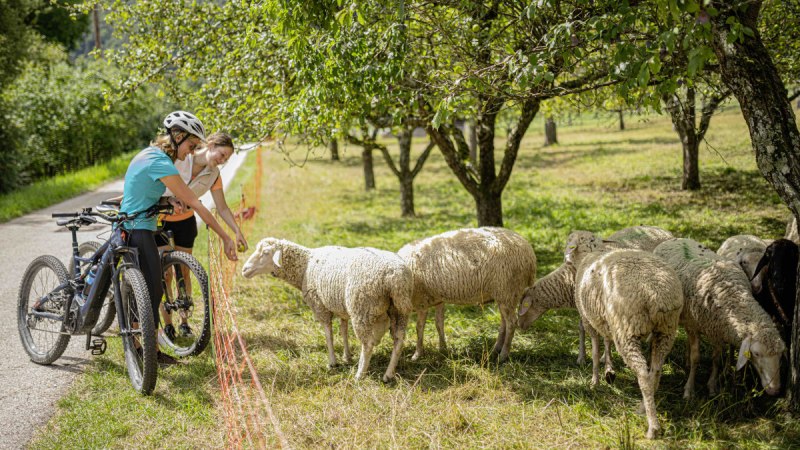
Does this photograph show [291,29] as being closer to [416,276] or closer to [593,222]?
[416,276]

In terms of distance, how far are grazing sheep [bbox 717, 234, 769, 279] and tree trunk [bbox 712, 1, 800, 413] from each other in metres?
1.15

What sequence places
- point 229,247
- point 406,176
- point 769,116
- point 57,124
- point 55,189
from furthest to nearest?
point 57,124
point 55,189
point 406,176
point 229,247
point 769,116

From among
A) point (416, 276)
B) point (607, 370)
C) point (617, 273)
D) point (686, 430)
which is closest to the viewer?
point (686, 430)

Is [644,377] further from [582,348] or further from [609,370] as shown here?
[582,348]

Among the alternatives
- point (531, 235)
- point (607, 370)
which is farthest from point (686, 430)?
point (531, 235)

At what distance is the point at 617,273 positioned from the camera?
4.78 meters

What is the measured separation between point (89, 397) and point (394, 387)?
2475 mm

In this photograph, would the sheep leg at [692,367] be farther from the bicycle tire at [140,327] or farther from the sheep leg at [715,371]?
the bicycle tire at [140,327]

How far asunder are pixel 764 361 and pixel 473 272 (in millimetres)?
2401

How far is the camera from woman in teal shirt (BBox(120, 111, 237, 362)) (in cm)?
512

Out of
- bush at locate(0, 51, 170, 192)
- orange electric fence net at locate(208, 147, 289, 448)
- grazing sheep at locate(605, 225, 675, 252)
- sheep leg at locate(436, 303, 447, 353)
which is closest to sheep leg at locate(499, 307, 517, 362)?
sheep leg at locate(436, 303, 447, 353)

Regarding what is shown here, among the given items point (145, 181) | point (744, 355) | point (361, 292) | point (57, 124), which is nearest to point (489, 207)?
point (361, 292)

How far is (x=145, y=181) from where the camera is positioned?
526cm

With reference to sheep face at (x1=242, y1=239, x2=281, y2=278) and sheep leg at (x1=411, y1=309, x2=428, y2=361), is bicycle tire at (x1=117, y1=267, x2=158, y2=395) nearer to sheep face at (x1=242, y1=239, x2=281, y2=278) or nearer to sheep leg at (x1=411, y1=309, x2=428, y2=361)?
sheep face at (x1=242, y1=239, x2=281, y2=278)
